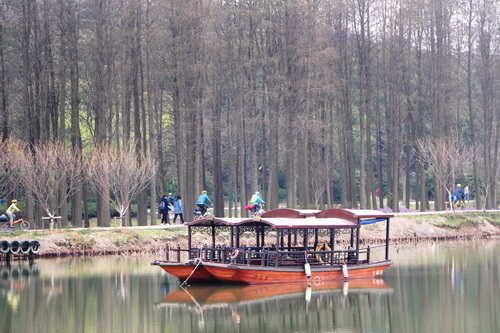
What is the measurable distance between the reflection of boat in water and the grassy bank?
→ 40.9 feet

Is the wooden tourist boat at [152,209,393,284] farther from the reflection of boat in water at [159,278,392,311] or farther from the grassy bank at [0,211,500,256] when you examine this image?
the grassy bank at [0,211,500,256]

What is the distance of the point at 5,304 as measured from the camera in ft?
81.6

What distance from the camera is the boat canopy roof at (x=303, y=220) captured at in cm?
2802

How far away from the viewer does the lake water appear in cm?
2098

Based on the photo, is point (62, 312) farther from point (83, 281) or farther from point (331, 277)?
point (331, 277)

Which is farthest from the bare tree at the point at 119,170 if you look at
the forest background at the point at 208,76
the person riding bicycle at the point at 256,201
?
the person riding bicycle at the point at 256,201

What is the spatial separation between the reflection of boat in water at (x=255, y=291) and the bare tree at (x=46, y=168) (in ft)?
51.3

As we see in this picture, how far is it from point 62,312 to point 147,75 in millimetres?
26769

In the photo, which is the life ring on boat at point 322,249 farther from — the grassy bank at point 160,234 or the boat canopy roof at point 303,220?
the grassy bank at point 160,234

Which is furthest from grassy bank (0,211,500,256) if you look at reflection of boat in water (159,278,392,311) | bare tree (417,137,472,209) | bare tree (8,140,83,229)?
reflection of boat in water (159,278,392,311)

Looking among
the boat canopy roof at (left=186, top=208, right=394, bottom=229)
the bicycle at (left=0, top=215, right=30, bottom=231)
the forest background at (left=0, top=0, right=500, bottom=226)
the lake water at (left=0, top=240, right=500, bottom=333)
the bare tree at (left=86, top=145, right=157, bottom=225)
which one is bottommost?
the lake water at (left=0, top=240, right=500, bottom=333)

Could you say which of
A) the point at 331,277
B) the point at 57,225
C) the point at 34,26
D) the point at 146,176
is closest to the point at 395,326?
the point at 331,277

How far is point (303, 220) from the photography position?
29.2 meters

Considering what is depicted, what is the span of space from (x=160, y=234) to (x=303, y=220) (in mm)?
14367
